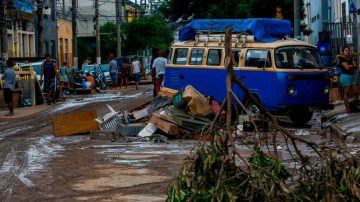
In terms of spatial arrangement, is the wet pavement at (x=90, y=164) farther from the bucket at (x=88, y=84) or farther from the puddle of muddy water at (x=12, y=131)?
the bucket at (x=88, y=84)

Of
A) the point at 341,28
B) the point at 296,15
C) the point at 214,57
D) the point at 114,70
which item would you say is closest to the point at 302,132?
the point at 214,57

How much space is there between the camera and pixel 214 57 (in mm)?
19812

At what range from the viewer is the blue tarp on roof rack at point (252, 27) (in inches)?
754

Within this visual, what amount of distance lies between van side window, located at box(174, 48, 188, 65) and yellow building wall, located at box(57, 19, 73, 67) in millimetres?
38878

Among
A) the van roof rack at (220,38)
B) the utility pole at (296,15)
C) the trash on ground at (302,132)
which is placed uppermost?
the utility pole at (296,15)

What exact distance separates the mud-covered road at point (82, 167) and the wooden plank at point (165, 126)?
0.44 m

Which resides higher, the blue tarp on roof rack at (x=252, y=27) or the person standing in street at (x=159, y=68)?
the blue tarp on roof rack at (x=252, y=27)

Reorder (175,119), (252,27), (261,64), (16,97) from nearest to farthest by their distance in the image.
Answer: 1. (175,119)
2. (261,64)
3. (252,27)
4. (16,97)

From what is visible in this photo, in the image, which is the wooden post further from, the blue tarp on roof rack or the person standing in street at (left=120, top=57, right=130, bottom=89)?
the person standing in street at (left=120, top=57, right=130, bottom=89)

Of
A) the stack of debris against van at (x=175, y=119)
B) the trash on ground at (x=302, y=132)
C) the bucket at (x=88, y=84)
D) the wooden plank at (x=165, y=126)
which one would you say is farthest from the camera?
the bucket at (x=88, y=84)

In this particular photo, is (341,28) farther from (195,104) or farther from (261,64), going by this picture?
(195,104)

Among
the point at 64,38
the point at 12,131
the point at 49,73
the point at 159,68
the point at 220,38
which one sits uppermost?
the point at 64,38

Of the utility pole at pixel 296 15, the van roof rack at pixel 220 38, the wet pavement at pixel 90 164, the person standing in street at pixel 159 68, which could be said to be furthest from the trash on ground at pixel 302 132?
the utility pole at pixel 296 15

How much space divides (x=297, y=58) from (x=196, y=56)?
2.94 meters
